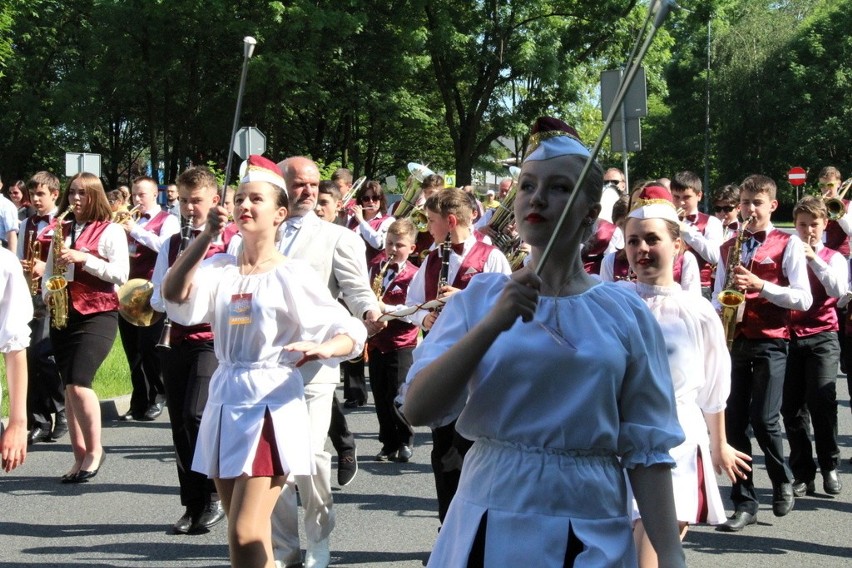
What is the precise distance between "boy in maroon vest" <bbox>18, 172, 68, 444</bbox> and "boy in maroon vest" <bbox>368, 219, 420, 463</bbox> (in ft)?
8.92

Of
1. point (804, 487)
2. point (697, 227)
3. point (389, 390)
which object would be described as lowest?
point (804, 487)

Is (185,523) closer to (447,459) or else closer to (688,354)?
(447,459)

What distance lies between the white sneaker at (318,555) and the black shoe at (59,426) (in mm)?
4820

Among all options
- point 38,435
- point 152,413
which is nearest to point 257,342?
point 38,435

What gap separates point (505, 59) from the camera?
103 feet

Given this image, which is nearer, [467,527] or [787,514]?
[467,527]

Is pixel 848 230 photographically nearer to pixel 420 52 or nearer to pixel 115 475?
pixel 115 475

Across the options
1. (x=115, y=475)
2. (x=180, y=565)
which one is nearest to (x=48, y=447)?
(x=115, y=475)

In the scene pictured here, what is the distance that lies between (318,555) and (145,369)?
5295 mm

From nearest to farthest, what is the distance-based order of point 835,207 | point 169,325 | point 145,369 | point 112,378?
1. point 169,325
2. point 145,369
3. point 835,207
4. point 112,378

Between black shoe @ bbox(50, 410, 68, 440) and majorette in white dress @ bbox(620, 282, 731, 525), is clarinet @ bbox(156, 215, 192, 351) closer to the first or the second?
majorette in white dress @ bbox(620, 282, 731, 525)

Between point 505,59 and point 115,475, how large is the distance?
79.7 feet

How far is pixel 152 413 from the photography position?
37.1 feet

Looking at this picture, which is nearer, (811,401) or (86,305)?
(811,401)
